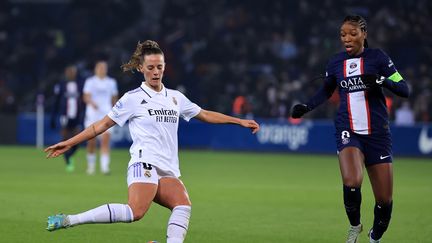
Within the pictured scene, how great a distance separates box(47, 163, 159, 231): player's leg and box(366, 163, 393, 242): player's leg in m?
2.58

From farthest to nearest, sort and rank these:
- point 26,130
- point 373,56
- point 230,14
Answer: point 230,14
point 26,130
point 373,56

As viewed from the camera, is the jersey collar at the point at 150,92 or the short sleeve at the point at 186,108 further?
the short sleeve at the point at 186,108

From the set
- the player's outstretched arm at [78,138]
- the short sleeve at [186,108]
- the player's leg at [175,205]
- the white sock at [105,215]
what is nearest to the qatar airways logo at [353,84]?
the short sleeve at [186,108]

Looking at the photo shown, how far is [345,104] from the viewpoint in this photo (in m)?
10.4

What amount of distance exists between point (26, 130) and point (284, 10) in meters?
10.8

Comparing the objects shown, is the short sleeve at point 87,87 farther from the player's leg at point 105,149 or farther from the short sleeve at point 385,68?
the short sleeve at point 385,68

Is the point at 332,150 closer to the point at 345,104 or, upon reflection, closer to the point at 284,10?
the point at 284,10

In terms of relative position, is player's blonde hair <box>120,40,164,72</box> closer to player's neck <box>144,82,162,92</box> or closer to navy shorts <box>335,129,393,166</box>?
player's neck <box>144,82,162,92</box>

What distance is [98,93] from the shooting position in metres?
21.6

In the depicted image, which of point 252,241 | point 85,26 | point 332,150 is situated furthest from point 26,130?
point 252,241

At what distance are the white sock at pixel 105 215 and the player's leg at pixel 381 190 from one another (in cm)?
291

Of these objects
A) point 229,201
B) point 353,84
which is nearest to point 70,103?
point 229,201

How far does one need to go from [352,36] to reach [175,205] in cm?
279

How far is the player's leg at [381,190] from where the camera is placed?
10.2m
